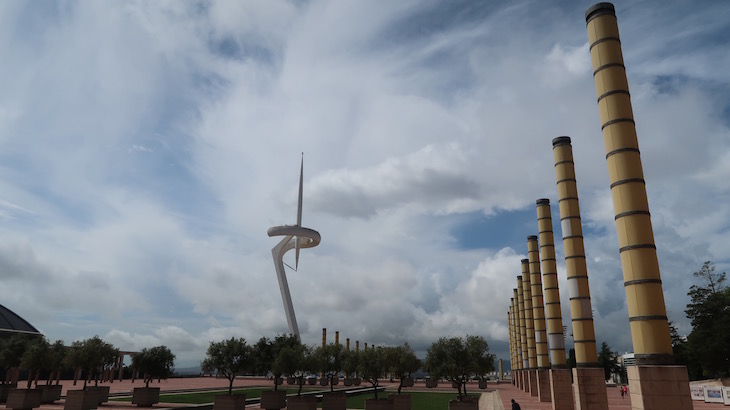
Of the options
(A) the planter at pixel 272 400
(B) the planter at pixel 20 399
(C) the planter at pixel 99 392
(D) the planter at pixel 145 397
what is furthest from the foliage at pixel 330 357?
(B) the planter at pixel 20 399

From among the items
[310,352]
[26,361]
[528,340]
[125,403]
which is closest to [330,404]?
[310,352]

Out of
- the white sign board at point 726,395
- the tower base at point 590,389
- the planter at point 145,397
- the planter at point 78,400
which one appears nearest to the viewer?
the tower base at point 590,389

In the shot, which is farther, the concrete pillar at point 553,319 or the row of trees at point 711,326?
the row of trees at point 711,326

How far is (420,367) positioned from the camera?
3881 centimetres

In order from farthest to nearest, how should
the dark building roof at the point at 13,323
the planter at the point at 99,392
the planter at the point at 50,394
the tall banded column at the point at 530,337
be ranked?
1. the dark building roof at the point at 13,323
2. the tall banded column at the point at 530,337
3. the planter at the point at 50,394
4. the planter at the point at 99,392

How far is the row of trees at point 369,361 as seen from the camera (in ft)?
112

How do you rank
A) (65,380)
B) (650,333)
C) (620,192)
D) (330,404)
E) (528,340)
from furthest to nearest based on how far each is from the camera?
(65,380)
(528,340)
(330,404)
(620,192)
(650,333)

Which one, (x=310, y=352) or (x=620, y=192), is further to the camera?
(x=310, y=352)

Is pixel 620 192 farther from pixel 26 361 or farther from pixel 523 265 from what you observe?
pixel 26 361

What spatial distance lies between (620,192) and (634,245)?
2264mm

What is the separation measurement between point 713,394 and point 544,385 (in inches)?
592

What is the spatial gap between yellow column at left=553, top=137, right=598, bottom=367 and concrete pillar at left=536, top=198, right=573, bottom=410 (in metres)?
4.11

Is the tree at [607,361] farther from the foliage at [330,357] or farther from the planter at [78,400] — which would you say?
the planter at [78,400]

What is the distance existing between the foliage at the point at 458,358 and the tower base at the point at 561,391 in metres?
4.30
